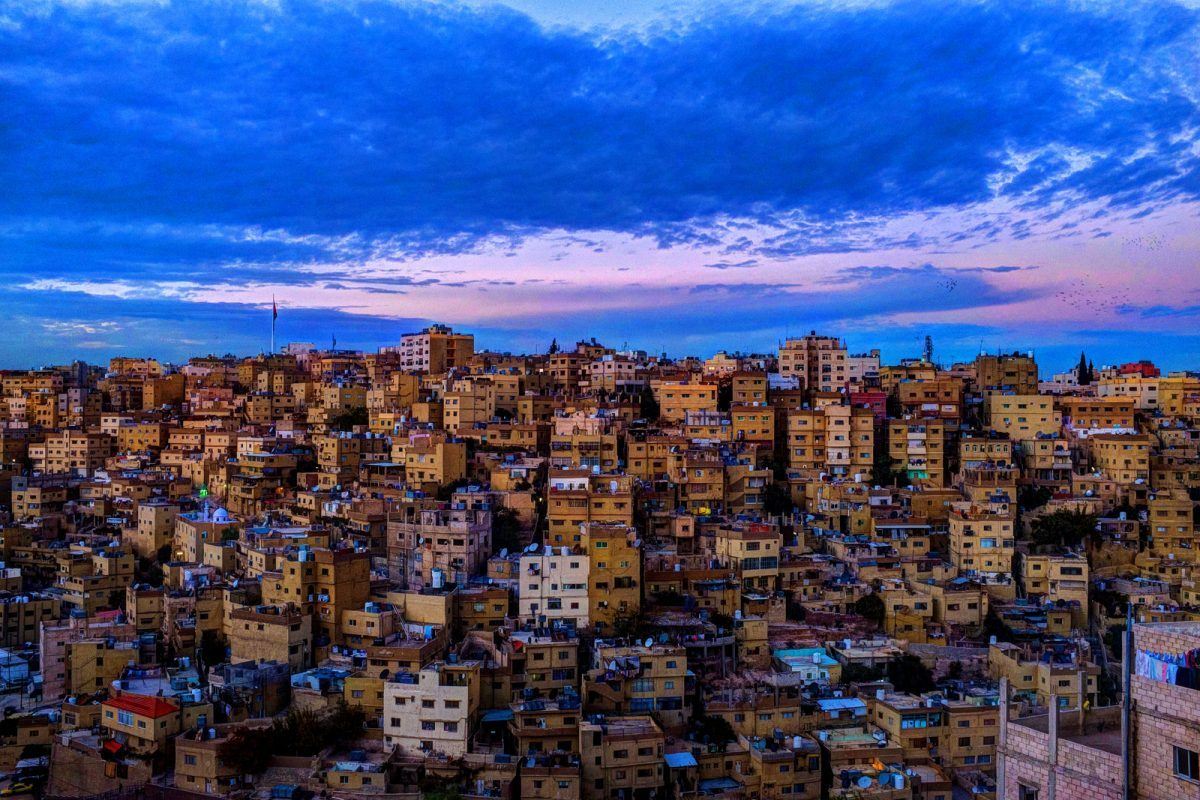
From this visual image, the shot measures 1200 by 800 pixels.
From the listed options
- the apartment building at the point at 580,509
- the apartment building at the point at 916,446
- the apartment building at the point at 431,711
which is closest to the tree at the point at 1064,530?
the apartment building at the point at 916,446

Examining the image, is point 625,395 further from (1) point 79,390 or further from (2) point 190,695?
(1) point 79,390

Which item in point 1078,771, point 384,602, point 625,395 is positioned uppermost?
point 625,395

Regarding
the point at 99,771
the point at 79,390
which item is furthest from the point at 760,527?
the point at 79,390

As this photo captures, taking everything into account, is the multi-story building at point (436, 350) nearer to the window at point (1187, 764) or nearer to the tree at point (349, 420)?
the tree at point (349, 420)

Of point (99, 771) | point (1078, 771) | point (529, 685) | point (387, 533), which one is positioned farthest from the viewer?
point (387, 533)

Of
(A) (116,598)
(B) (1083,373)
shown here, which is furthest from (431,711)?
(B) (1083,373)
